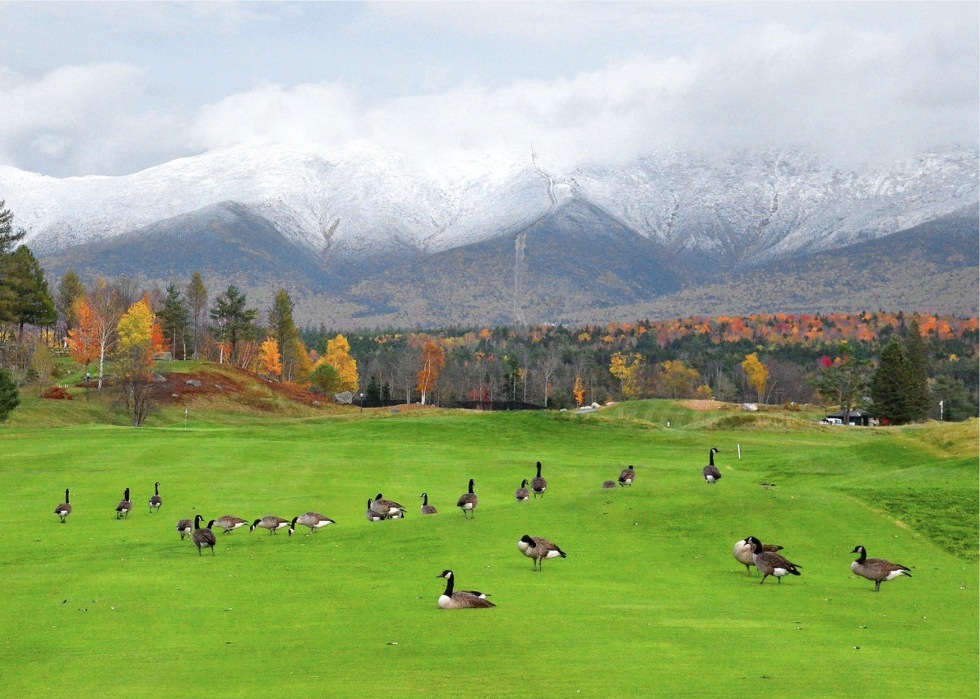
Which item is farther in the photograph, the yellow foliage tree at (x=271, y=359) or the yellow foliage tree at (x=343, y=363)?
the yellow foliage tree at (x=343, y=363)

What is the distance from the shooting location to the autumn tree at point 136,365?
295 feet

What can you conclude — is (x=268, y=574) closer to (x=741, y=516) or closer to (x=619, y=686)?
(x=619, y=686)

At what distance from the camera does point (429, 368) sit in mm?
180000

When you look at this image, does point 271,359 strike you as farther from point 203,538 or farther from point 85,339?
point 203,538

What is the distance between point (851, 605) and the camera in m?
20.7

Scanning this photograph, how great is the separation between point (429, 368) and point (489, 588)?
159 m

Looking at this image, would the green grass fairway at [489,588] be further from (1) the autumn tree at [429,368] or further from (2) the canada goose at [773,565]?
(1) the autumn tree at [429,368]

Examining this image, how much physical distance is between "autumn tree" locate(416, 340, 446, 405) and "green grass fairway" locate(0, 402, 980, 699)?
423 ft

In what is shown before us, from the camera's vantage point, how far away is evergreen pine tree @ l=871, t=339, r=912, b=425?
4835 inches

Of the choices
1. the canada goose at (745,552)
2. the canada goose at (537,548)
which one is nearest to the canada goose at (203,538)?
the canada goose at (537,548)

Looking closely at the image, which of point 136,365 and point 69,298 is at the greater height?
point 69,298

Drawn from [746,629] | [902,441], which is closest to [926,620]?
[746,629]

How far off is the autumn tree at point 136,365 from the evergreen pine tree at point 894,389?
87141 millimetres

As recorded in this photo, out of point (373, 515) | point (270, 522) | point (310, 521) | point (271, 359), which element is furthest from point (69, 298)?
point (310, 521)
